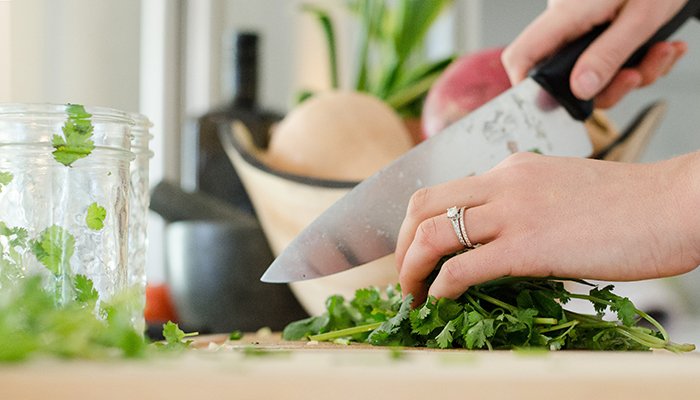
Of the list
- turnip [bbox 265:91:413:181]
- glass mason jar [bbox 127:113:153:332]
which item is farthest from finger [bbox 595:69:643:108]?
glass mason jar [bbox 127:113:153:332]

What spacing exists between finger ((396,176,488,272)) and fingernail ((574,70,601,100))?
1.13ft

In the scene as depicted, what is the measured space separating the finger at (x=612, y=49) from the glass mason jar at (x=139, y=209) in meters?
0.51

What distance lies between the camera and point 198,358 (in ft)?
1.62

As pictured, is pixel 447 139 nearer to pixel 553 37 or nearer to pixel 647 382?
pixel 553 37

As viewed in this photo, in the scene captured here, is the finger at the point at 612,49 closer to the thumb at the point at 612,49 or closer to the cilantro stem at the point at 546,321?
the thumb at the point at 612,49

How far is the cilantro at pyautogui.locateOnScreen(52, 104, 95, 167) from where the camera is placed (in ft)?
2.39

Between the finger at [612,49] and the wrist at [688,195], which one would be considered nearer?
the wrist at [688,195]

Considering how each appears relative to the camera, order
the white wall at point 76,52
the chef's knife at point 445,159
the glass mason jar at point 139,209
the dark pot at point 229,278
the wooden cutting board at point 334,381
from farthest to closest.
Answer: the white wall at point 76,52
the dark pot at point 229,278
the chef's knife at point 445,159
the glass mason jar at point 139,209
the wooden cutting board at point 334,381

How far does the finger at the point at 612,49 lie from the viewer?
1.08m

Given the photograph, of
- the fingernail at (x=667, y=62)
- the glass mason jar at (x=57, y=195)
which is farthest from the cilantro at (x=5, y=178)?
the fingernail at (x=667, y=62)

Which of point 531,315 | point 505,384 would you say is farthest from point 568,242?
point 505,384

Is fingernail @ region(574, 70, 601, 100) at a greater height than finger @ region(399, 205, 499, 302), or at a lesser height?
greater

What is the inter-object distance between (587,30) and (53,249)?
0.71 metres

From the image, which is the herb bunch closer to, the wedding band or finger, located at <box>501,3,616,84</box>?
the wedding band
